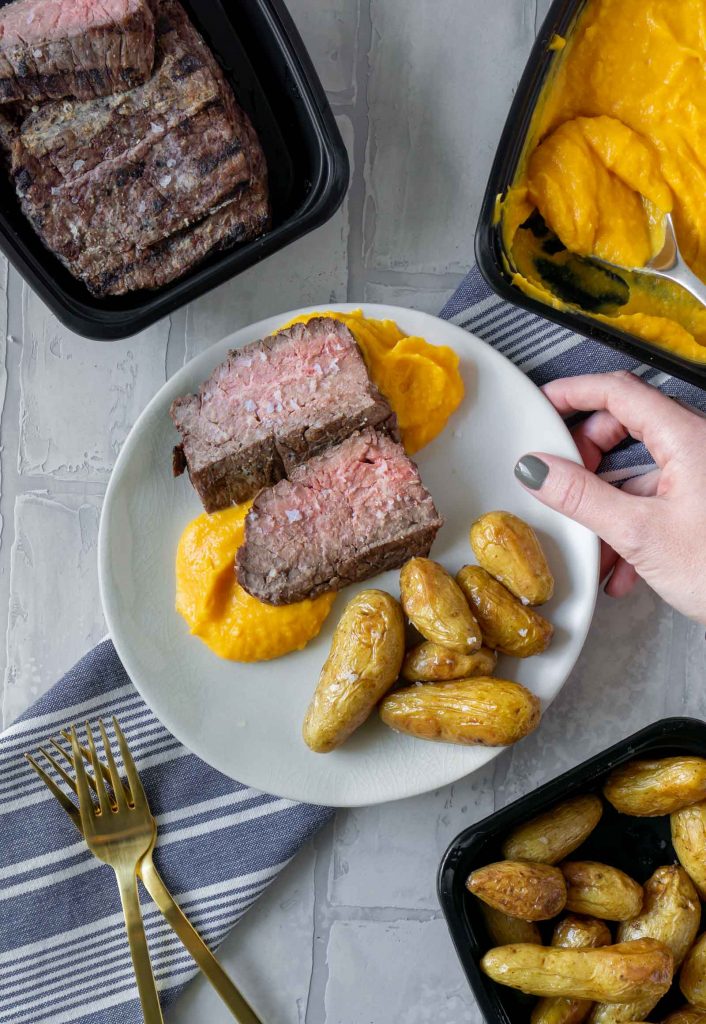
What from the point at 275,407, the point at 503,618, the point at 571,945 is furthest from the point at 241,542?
the point at 571,945

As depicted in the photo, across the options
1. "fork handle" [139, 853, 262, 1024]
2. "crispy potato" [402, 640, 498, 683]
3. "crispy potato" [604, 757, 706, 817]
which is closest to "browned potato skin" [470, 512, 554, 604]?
"crispy potato" [402, 640, 498, 683]

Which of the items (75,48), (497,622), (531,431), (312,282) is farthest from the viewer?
(312,282)

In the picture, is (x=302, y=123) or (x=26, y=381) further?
(x=26, y=381)

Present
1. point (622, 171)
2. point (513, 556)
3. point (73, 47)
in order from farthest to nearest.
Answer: point (622, 171) → point (513, 556) → point (73, 47)

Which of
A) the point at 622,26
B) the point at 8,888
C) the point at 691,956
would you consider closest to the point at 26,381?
the point at 8,888

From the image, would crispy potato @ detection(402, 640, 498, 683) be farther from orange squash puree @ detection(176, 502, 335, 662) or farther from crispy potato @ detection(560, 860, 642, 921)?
crispy potato @ detection(560, 860, 642, 921)

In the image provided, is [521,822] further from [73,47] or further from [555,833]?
[73,47]

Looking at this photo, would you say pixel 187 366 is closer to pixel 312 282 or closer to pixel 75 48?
pixel 312 282
